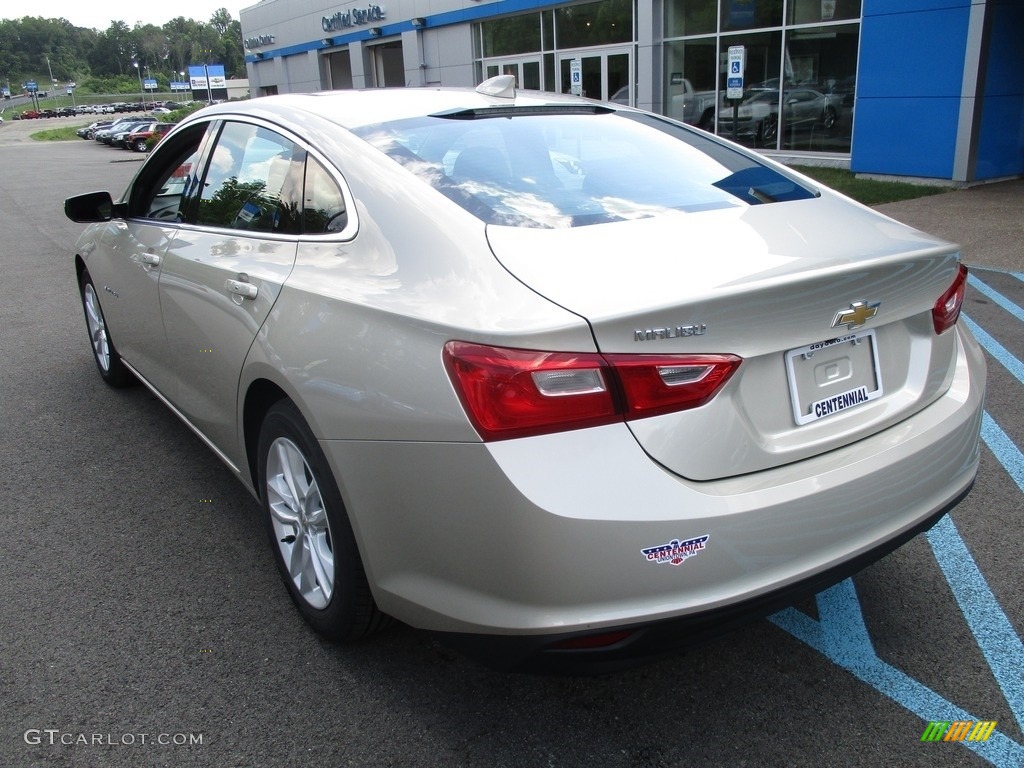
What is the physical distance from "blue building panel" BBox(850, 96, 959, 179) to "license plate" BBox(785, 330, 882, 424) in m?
12.9

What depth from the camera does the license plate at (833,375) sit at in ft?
6.97

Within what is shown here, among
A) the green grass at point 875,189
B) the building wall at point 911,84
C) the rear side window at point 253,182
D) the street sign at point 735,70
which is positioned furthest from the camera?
the street sign at point 735,70

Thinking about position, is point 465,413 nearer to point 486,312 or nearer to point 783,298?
point 486,312

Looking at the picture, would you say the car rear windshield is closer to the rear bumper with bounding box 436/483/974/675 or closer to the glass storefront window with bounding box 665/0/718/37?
the rear bumper with bounding box 436/483/974/675

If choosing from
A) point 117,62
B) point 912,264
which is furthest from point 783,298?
point 117,62

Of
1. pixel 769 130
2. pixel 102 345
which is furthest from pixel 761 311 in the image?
pixel 769 130

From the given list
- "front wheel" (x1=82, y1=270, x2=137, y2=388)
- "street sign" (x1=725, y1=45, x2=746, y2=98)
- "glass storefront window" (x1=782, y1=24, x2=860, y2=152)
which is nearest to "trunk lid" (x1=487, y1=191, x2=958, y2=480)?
"front wheel" (x1=82, y1=270, x2=137, y2=388)

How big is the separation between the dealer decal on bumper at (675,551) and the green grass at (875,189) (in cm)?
1106

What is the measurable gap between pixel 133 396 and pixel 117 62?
191m

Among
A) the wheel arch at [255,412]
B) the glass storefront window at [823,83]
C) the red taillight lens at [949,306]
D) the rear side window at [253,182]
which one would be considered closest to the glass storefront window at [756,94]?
the glass storefront window at [823,83]

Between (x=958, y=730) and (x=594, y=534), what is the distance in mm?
1269

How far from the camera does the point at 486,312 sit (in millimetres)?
1984

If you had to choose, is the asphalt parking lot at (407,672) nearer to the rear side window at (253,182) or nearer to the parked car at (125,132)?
the rear side window at (253,182)

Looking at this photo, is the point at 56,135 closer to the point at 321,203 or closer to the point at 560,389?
the point at 321,203
